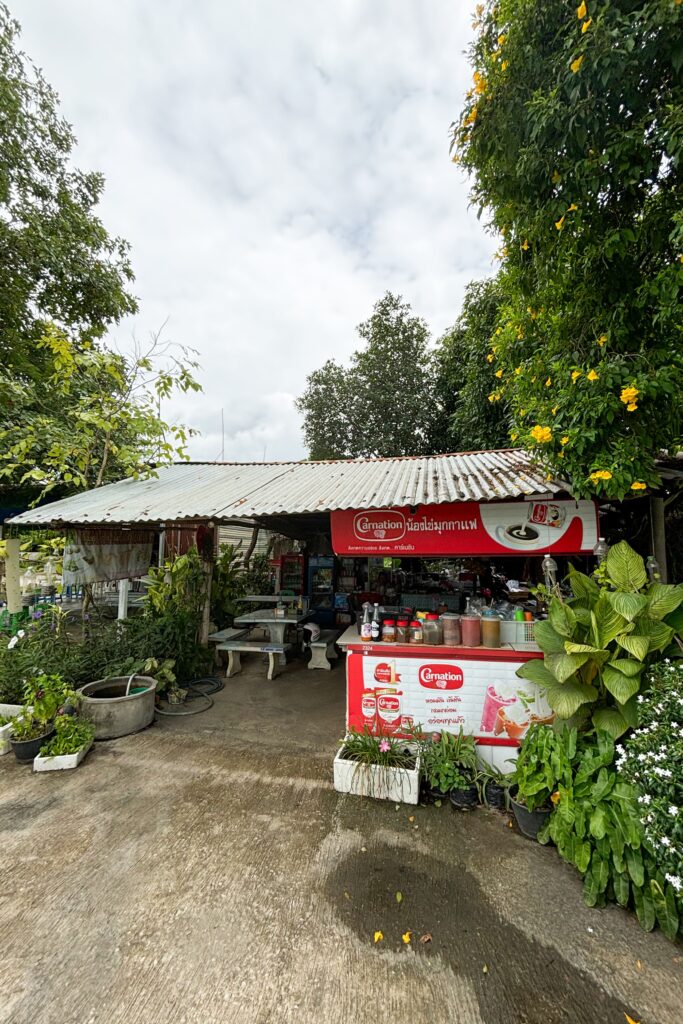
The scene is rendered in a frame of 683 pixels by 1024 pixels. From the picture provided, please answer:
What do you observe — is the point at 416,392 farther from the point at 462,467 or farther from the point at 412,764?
the point at 412,764

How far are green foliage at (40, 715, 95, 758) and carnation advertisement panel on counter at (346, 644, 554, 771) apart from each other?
2588mm

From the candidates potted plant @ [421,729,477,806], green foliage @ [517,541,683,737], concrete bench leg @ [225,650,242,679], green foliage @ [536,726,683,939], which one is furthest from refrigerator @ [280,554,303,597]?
green foliage @ [536,726,683,939]

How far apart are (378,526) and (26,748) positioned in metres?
3.86

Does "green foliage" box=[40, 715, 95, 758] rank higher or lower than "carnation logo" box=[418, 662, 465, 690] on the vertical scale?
lower

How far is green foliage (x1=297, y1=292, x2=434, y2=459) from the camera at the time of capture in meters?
15.8

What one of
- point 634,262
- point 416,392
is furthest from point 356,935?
point 416,392

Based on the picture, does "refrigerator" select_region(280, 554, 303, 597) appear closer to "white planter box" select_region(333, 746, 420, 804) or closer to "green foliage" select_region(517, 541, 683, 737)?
"white planter box" select_region(333, 746, 420, 804)

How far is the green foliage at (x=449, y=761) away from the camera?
129 inches

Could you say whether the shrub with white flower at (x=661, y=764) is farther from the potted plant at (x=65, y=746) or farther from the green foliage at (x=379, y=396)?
the green foliage at (x=379, y=396)

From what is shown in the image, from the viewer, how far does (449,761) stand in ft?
10.9

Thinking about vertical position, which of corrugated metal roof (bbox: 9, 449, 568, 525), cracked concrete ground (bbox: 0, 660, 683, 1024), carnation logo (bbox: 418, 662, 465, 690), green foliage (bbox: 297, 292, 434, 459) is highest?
green foliage (bbox: 297, 292, 434, 459)

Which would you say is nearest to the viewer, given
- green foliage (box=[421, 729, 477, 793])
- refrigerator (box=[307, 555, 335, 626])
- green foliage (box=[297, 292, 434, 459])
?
green foliage (box=[421, 729, 477, 793])

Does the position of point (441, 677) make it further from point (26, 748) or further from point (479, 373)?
point (479, 373)

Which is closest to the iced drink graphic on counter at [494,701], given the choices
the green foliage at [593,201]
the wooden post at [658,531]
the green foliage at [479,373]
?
the green foliage at [593,201]
